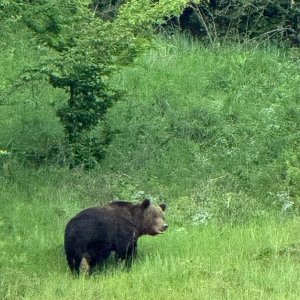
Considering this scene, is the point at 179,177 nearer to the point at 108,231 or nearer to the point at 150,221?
the point at 150,221

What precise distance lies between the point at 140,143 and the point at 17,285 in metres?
7.30

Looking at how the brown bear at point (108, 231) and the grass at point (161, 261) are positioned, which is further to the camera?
the brown bear at point (108, 231)

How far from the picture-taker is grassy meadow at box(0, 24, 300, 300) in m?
10.6

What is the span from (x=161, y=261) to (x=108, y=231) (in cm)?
70

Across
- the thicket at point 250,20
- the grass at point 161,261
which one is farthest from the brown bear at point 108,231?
the thicket at point 250,20

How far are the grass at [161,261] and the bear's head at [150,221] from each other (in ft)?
0.76

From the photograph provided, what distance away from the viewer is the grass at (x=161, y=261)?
402 inches

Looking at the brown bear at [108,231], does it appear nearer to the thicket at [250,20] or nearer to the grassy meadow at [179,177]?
the grassy meadow at [179,177]

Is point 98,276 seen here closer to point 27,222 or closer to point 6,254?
point 6,254

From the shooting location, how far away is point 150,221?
12.1m

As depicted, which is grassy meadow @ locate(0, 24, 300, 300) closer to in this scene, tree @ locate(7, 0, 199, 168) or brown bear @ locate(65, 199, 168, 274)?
brown bear @ locate(65, 199, 168, 274)

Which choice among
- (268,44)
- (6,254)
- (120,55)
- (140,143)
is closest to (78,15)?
(120,55)

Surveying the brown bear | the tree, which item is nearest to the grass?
the brown bear

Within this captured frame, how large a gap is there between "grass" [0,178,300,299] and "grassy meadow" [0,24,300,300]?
0.07 feet
